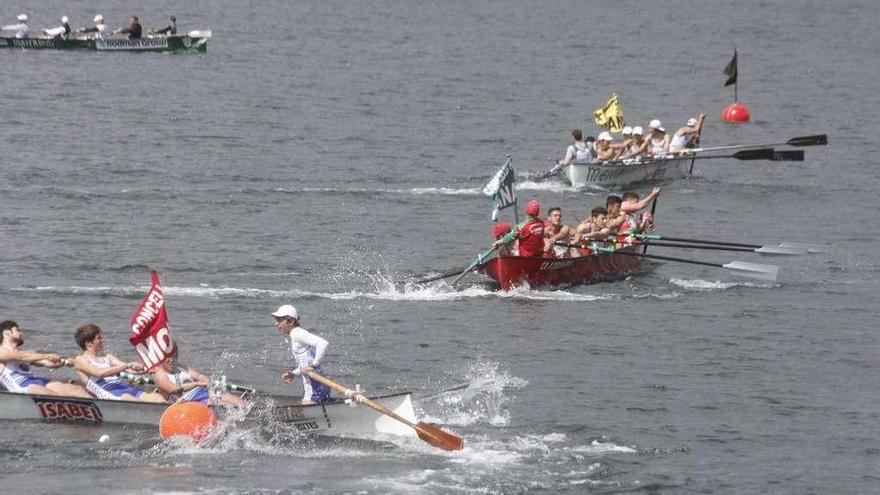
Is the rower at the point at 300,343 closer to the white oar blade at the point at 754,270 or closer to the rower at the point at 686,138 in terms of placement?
the white oar blade at the point at 754,270

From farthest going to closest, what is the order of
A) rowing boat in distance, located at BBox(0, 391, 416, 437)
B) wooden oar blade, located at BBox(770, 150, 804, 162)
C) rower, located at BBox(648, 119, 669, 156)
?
rower, located at BBox(648, 119, 669, 156)
wooden oar blade, located at BBox(770, 150, 804, 162)
rowing boat in distance, located at BBox(0, 391, 416, 437)

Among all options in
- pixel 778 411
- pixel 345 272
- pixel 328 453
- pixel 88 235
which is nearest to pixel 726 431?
pixel 778 411

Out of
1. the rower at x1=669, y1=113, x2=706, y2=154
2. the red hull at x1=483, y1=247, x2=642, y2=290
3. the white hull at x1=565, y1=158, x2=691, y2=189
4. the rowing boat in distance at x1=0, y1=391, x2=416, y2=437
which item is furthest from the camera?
the rower at x1=669, y1=113, x2=706, y2=154

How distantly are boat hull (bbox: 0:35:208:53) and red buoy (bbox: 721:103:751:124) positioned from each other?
27346 millimetres

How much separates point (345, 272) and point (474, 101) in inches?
1302

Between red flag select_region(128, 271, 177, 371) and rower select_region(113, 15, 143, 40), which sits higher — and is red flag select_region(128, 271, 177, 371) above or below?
below

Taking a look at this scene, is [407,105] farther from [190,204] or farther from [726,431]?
[726,431]

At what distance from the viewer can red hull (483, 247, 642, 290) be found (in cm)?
3384

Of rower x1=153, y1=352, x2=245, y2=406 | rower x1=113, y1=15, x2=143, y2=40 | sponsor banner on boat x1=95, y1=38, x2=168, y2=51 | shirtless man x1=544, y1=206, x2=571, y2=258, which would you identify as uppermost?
rower x1=113, y1=15, x2=143, y2=40

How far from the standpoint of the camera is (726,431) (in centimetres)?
2552

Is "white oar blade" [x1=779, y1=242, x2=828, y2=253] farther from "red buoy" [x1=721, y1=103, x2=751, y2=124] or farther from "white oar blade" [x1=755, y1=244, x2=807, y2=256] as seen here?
"red buoy" [x1=721, y1=103, x2=751, y2=124]

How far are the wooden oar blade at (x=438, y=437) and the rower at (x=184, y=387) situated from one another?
9.41 ft

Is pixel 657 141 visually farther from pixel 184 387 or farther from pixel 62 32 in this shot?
pixel 62 32

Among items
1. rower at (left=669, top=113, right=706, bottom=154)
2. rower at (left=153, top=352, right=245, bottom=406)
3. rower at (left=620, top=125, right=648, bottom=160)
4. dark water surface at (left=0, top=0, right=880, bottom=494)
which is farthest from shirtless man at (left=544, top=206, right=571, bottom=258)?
rower at (left=669, top=113, right=706, bottom=154)
